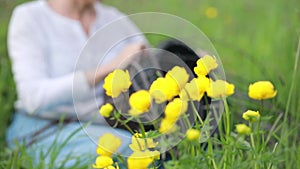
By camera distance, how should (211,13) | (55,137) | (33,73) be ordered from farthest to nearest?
(211,13)
(33,73)
(55,137)

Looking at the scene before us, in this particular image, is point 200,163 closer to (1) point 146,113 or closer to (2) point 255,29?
(1) point 146,113

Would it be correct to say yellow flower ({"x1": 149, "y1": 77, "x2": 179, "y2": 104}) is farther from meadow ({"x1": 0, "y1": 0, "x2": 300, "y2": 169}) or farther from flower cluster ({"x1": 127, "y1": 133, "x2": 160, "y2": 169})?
meadow ({"x1": 0, "y1": 0, "x2": 300, "y2": 169})

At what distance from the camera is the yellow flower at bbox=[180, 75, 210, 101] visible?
0.94 meters

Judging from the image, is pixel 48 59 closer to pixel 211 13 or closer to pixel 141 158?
pixel 141 158

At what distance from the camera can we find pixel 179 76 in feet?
3.13

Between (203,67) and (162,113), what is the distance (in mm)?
103

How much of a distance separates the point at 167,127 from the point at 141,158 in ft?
0.21

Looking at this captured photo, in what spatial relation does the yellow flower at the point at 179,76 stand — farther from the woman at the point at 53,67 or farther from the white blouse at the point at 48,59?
the white blouse at the point at 48,59

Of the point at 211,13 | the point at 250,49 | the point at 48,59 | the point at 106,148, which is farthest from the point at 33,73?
the point at 211,13

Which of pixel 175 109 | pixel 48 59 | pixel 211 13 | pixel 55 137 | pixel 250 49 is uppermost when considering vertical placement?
pixel 211 13

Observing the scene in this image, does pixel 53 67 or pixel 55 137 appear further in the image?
pixel 53 67

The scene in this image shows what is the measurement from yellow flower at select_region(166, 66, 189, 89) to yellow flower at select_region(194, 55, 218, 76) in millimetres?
20

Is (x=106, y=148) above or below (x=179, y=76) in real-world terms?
below

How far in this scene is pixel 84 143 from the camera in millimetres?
1915
